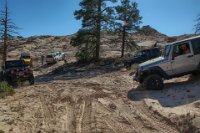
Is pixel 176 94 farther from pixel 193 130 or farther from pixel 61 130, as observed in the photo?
pixel 61 130

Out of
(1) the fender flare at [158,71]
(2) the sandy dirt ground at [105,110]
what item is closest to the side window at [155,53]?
(2) the sandy dirt ground at [105,110]

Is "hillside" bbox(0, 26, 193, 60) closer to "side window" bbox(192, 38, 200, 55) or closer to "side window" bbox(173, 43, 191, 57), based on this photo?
"side window" bbox(173, 43, 191, 57)

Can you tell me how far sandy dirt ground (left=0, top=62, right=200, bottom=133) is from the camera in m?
8.64

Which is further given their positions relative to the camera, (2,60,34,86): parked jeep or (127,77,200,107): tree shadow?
(2,60,34,86): parked jeep

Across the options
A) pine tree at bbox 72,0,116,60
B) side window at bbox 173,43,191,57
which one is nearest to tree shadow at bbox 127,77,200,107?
side window at bbox 173,43,191,57

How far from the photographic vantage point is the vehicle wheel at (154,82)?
13242 mm

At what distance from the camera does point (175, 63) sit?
43.6 feet

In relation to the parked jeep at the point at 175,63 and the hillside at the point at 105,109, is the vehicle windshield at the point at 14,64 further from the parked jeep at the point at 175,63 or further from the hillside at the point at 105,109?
the parked jeep at the point at 175,63

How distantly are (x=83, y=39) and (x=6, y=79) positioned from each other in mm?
16192

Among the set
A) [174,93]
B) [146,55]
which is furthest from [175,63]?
[146,55]

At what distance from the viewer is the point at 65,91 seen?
14156 mm

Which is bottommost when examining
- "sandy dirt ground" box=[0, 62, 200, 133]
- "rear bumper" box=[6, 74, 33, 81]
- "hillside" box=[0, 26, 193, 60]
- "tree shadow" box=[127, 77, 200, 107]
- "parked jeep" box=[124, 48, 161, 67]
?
"sandy dirt ground" box=[0, 62, 200, 133]

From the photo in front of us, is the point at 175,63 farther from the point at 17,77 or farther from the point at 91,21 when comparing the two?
the point at 91,21

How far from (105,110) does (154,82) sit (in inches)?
151
